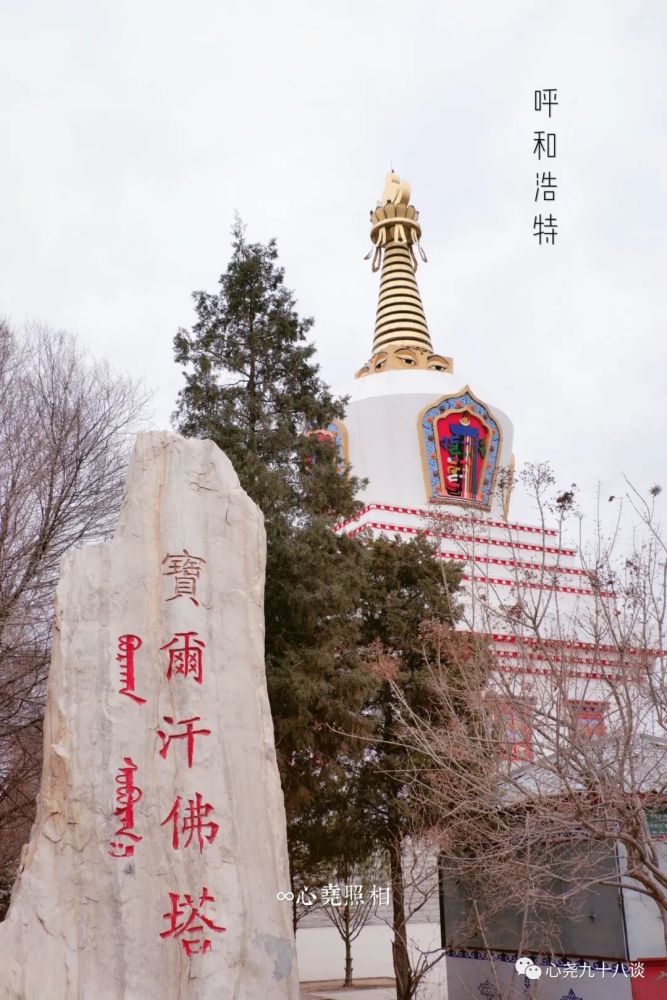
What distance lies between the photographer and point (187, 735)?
5.97m

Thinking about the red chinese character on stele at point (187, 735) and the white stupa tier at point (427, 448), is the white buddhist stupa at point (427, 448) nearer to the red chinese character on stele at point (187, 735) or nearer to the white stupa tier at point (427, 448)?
the white stupa tier at point (427, 448)

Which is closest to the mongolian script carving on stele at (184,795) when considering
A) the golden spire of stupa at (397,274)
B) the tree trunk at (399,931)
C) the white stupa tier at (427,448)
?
the tree trunk at (399,931)

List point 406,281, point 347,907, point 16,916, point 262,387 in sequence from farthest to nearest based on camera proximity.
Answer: point 406,281 < point 347,907 < point 262,387 < point 16,916

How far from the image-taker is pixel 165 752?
593 centimetres

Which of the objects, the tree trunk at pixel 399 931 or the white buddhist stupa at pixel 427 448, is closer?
the tree trunk at pixel 399 931

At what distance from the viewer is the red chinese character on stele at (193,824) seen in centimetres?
575

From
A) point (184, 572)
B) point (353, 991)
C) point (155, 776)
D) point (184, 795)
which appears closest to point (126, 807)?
point (155, 776)

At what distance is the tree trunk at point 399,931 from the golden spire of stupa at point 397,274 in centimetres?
1403

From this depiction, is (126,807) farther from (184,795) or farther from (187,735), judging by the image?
(187,735)

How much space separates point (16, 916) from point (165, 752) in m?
1.26

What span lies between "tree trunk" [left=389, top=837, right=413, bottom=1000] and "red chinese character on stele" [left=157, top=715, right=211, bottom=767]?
4.56 m

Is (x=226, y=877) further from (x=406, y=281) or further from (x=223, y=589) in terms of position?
(x=406, y=281)

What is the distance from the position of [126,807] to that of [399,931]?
17.0 ft

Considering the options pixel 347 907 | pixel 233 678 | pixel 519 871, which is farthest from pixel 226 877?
pixel 347 907
